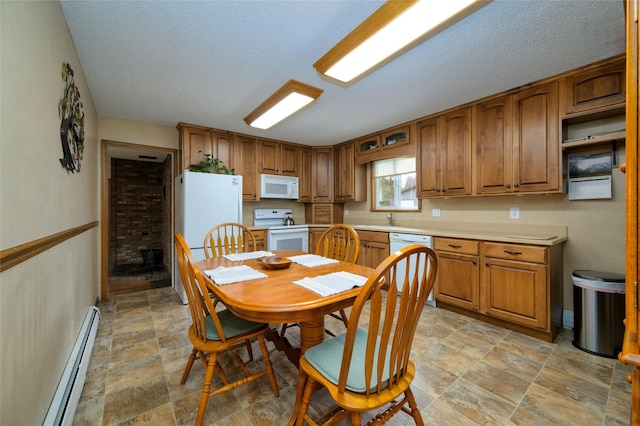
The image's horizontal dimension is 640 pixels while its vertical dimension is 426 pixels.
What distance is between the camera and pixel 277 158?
429cm

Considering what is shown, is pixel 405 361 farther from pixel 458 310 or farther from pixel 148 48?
pixel 148 48

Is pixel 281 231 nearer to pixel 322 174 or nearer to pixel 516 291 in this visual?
pixel 322 174

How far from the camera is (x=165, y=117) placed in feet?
10.6

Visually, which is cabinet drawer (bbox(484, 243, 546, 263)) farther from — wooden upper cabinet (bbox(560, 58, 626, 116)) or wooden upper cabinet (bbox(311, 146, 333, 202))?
wooden upper cabinet (bbox(311, 146, 333, 202))

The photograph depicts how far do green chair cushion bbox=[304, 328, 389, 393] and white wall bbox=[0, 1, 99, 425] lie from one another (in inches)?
40.9

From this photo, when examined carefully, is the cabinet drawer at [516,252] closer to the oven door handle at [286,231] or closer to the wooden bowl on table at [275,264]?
the wooden bowl on table at [275,264]

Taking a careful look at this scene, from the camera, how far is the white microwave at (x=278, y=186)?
4.09 metres

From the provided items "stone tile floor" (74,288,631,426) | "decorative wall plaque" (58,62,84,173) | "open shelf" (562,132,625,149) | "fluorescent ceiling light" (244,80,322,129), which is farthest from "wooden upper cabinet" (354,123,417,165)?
"decorative wall plaque" (58,62,84,173)

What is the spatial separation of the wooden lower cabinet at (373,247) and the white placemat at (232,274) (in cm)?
217

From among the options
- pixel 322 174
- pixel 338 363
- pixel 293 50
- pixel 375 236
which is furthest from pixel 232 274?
pixel 322 174

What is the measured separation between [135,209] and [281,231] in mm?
3816

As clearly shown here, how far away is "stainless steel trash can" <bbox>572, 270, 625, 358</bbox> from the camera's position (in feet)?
6.23

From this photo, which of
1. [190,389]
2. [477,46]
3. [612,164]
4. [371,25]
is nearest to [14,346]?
[190,389]

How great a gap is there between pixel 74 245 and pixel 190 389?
4.47 ft
